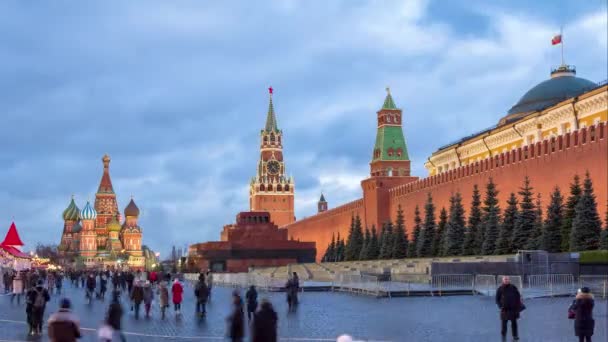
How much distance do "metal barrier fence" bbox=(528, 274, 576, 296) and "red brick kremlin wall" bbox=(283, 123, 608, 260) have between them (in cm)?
731

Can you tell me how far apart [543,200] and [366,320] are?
19366mm

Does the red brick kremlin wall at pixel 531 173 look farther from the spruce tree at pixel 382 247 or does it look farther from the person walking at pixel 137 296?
the person walking at pixel 137 296

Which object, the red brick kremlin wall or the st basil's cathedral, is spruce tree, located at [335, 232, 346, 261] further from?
the st basil's cathedral

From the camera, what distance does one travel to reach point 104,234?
106125 millimetres

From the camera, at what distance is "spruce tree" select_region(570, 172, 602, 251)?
78.8 feet

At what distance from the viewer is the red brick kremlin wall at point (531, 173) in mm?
28005

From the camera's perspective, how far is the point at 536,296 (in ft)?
60.5

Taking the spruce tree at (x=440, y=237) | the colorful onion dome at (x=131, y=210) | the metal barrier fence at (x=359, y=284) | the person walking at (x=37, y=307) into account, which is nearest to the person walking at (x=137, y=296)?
the person walking at (x=37, y=307)

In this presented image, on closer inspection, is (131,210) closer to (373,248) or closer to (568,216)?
(373,248)

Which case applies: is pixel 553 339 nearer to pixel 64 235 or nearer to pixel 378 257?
pixel 378 257

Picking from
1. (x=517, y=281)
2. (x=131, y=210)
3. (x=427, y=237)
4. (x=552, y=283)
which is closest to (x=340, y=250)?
(x=427, y=237)

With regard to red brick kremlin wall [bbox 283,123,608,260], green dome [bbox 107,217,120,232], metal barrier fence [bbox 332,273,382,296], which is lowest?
metal barrier fence [bbox 332,273,382,296]

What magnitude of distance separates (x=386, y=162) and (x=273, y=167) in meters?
49.0

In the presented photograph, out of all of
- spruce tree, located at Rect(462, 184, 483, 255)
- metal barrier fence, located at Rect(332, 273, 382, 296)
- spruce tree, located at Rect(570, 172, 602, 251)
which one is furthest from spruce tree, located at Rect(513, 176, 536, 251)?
metal barrier fence, located at Rect(332, 273, 382, 296)
